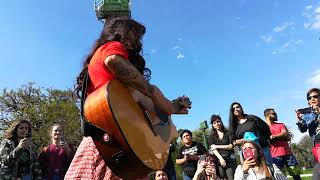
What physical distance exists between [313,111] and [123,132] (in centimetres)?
457

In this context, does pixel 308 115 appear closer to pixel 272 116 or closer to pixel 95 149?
pixel 272 116

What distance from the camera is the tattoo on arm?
7.11 feet

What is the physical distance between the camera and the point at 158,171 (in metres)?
4.98

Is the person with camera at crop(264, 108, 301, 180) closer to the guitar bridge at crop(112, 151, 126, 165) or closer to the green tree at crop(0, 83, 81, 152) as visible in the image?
the guitar bridge at crop(112, 151, 126, 165)

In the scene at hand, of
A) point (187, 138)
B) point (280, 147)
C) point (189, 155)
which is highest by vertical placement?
point (187, 138)

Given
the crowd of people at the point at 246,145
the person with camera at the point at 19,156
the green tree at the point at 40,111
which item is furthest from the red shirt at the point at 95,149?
the green tree at the point at 40,111

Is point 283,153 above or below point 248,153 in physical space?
above

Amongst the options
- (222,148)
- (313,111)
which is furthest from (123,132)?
(222,148)

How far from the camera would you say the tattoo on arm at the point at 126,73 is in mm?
2168

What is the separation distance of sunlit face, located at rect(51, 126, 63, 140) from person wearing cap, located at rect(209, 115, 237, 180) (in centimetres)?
287

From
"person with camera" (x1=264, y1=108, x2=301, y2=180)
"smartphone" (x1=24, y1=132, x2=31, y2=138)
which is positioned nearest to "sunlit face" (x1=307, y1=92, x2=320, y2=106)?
"person with camera" (x1=264, y1=108, x2=301, y2=180)

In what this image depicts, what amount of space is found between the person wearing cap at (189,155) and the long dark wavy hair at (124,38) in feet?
15.9

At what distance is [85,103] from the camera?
6.91 feet

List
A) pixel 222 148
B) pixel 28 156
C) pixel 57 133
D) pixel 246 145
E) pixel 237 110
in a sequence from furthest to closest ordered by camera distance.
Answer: pixel 222 148
pixel 237 110
pixel 57 133
pixel 28 156
pixel 246 145
